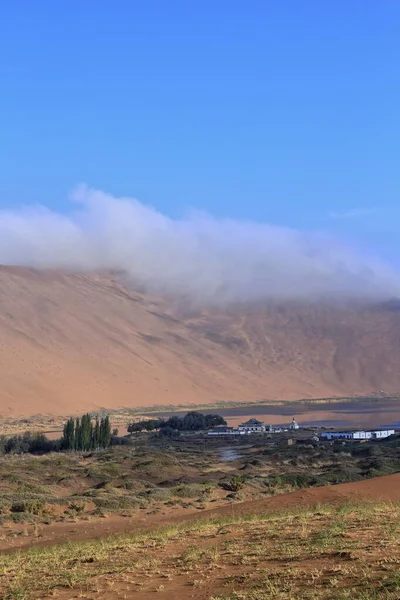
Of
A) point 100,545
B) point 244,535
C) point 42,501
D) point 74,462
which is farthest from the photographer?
point 74,462

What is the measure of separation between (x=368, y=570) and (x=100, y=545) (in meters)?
7.29

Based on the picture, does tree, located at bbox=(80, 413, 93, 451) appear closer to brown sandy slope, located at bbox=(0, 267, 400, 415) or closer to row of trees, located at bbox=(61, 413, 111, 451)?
row of trees, located at bbox=(61, 413, 111, 451)

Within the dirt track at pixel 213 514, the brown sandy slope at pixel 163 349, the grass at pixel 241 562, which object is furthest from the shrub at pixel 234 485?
the brown sandy slope at pixel 163 349

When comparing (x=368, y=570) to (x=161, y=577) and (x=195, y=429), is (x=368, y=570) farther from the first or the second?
(x=195, y=429)

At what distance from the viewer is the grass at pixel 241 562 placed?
8125 mm

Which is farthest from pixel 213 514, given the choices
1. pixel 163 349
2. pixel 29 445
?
pixel 163 349

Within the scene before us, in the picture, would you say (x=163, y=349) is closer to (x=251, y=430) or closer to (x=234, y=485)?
(x=251, y=430)

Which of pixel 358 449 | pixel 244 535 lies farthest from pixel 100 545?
pixel 358 449

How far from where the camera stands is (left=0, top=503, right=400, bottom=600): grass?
812 cm

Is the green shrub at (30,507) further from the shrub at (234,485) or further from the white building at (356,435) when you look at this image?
the white building at (356,435)

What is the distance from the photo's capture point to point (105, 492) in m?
27.2

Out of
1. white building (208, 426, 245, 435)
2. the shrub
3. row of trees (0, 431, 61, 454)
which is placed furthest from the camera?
white building (208, 426, 245, 435)

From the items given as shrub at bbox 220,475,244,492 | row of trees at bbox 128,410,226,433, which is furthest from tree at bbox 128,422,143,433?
shrub at bbox 220,475,244,492

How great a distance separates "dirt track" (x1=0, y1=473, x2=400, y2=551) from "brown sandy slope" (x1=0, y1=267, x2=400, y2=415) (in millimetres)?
61884
